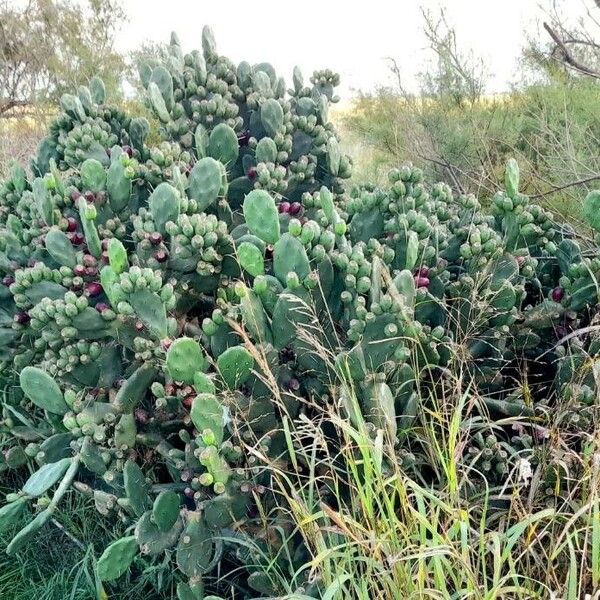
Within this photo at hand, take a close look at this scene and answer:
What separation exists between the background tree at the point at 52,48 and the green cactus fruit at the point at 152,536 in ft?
37.7

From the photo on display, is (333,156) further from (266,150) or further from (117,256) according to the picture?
(117,256)

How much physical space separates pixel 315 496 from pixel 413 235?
0.76m

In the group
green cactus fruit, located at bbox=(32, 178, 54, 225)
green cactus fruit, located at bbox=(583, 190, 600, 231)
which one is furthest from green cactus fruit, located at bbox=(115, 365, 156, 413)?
green cactus fruit, located at bbox=(583, 190, 600, 231)

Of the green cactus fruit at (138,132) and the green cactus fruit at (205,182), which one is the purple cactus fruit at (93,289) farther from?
the green cactus fruit at (138,132)

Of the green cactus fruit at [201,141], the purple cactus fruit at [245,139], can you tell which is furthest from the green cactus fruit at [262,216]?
the purple cactus fruit at [245,139]

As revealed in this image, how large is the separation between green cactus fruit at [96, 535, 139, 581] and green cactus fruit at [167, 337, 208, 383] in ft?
1.59

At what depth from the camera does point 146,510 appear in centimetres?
203

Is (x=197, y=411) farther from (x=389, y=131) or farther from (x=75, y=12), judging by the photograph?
(x=75, y=12)

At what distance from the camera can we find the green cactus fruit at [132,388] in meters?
2.07

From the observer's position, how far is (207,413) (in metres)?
1.74

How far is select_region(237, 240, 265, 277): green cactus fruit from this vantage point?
75.5 inches

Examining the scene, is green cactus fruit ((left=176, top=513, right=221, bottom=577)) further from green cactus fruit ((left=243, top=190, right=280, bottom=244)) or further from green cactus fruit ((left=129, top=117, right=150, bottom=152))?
green cactus fruit ((left=129, top=117, right=150, bottom=152))

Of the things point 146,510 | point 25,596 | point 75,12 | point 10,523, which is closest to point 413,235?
point 146,510

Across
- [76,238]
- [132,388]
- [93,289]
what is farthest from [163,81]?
[132,388]
